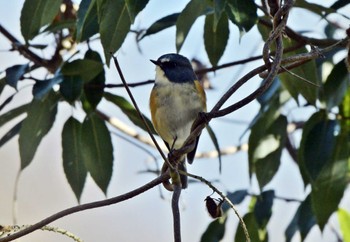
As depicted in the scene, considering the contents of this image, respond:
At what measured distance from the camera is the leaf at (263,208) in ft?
11.3

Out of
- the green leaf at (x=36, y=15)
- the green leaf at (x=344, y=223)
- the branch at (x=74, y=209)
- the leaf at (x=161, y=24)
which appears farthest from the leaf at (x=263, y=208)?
the branch at (x=74, y=209)

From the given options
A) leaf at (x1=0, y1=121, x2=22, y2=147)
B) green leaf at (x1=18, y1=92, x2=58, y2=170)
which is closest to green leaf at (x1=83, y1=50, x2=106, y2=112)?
green leaf at (x1=18, y1=92, x2=58, y2=170)

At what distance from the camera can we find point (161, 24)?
323 centimetres

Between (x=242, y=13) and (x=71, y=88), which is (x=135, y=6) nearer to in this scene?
(x=242, y=13)

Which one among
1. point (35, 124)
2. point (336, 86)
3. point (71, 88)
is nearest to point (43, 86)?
point (71, 88)

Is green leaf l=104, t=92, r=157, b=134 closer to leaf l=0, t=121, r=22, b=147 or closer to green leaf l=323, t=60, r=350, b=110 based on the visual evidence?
leaf l=0, t=121, r=22, b=147

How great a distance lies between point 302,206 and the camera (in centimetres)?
346

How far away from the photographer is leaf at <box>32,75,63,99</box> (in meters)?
2.77

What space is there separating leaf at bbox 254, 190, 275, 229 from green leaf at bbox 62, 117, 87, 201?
75cm

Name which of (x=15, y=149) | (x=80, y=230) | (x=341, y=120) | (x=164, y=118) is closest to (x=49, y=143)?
(x=15, y=149)

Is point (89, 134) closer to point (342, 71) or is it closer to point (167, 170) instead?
point (342, 71)

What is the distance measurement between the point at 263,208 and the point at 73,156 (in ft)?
2.69

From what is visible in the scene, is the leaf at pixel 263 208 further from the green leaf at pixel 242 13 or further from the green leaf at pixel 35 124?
the green leaf at pixel 242 13

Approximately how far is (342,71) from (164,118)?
0.74 metres
